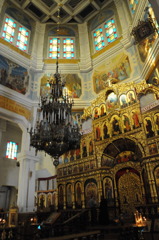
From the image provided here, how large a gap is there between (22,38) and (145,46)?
A: 10.8 meters

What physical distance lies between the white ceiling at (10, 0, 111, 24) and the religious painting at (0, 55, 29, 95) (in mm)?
6429

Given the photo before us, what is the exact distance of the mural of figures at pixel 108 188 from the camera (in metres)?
10.3

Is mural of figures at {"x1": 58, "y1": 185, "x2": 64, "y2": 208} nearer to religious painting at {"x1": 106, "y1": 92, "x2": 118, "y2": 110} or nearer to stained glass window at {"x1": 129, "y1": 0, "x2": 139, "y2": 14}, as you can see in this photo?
religious painting at {"x1": 106, "y1": 92, "x2": 118, "y2": 110}

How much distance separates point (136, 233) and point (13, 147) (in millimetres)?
15171

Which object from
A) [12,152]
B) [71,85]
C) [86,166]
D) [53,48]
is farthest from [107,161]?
[53,48]

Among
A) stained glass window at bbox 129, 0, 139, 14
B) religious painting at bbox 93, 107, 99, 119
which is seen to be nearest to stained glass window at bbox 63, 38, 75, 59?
stained glass window at bbox 129, 0, 139, 14

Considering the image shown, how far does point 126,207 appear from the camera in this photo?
1003cm

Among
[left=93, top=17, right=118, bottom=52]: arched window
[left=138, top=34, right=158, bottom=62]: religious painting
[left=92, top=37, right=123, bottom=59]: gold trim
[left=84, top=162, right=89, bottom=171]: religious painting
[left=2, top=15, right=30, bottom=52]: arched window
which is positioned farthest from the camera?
[left=93, top=17, right=118, bottom=52]: arched window

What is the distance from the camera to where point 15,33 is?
16.0 meters

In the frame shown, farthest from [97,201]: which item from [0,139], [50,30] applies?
[50,30]

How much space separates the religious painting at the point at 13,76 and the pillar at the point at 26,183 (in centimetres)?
469

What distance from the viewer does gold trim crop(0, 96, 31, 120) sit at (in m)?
12.7

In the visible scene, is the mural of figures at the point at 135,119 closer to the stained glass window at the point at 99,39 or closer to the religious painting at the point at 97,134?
the religious painting at the point at 97,134

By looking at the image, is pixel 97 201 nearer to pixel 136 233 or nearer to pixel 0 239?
pixel 136 233
